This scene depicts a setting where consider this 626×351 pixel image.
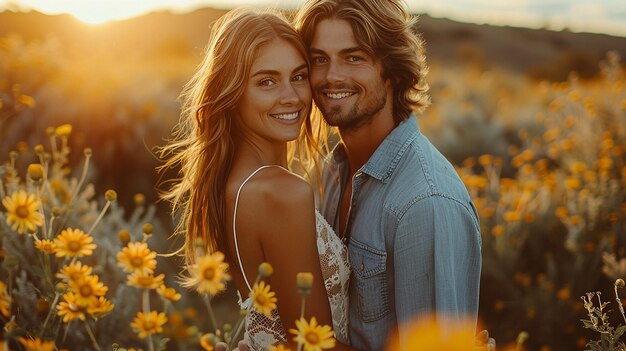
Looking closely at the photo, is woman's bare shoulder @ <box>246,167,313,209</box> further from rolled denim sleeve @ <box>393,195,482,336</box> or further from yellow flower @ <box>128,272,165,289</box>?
yellow flower @ <box>128,272,165,289</box>

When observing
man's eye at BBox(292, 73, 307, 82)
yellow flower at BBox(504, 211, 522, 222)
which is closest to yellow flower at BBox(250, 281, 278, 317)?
man's eye at BBox(292, 73, 307, 82)

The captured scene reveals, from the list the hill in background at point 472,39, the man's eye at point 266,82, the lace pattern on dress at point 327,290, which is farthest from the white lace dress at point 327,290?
the hill in background at point 472,39

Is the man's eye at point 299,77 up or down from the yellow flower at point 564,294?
up

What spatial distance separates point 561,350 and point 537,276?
0.69 meters

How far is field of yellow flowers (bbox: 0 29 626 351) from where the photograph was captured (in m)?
1.87

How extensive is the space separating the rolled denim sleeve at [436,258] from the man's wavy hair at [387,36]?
2.73ft

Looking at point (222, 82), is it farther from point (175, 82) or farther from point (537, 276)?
point (175, 82)

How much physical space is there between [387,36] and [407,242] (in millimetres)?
1199

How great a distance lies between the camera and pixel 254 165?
8.49 ft

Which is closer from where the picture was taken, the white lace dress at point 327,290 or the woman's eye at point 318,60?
the white lace dress at point 327,290

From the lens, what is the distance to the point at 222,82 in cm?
264

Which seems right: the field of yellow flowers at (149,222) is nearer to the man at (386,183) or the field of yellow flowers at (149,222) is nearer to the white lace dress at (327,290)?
the white lace dress at (327,290)

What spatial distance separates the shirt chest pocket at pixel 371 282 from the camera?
2.52m

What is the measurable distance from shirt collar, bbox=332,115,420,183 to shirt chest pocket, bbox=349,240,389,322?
323 millimetres
